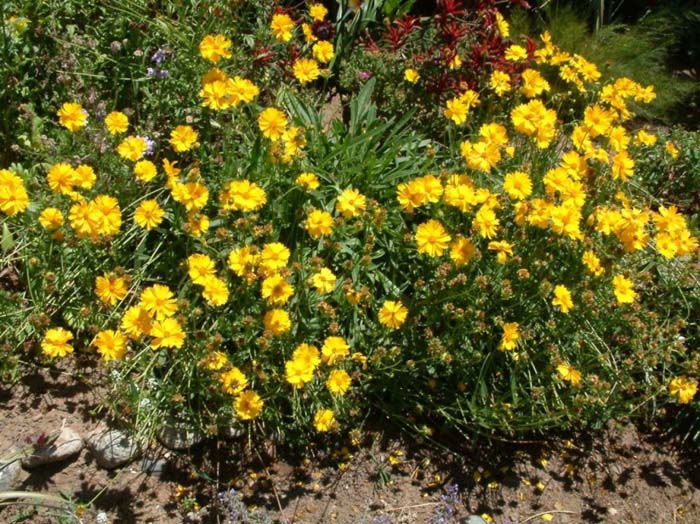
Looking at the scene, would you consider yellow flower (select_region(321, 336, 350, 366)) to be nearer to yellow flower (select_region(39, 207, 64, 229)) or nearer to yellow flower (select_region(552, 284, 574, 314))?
yellow flower (select_region(552, 284, 574, 314))

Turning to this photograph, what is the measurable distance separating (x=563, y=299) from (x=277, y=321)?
1058mm

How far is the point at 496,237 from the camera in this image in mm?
2844

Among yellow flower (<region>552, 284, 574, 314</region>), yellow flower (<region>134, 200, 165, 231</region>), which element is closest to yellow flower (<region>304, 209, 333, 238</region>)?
yellow flower (<region>134, 200, 165, 231</region>)

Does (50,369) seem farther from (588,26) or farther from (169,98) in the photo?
(588,26)

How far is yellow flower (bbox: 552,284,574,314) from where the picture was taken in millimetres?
2551

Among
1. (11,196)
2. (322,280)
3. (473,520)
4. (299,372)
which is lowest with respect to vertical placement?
(473,520)

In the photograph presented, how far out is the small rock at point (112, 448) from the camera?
8.77ft

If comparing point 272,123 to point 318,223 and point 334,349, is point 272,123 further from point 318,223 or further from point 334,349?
point 334,349

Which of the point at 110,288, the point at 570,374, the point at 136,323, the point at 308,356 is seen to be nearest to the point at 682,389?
the point at 570,374

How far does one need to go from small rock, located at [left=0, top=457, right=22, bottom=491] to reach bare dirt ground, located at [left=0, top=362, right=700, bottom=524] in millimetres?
37

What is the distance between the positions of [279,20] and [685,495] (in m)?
2.69

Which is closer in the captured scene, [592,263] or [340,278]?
[592,263]

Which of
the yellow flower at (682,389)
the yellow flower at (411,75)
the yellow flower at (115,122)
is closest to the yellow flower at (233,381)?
the yellow flower at (115,122)

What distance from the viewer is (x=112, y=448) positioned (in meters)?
2.67
